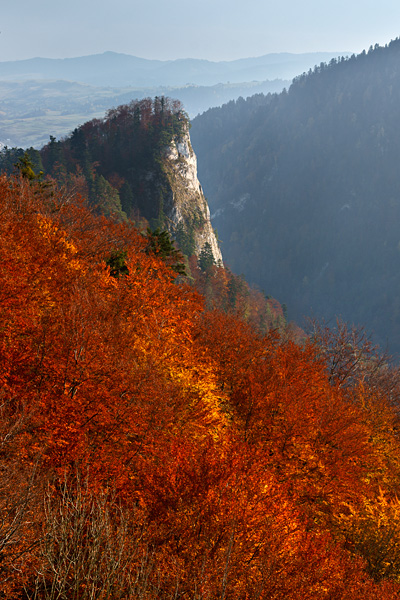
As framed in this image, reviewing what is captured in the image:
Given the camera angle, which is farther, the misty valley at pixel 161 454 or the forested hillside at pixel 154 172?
the forested hillside at pixel 154 172

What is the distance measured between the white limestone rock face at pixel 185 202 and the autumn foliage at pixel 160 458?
285ft

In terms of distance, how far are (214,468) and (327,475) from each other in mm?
10950

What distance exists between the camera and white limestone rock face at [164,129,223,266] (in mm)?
117750

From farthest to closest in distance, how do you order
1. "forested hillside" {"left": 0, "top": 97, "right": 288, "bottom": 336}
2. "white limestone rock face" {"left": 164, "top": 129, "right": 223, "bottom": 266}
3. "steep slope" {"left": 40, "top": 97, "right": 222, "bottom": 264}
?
"white limestone rock face" {"left": 164, "top": 129, "right": 223, "bottom": 266}
"steep slope" {"left": 40, "top": 97, "right": 222, "bottom": 264}
"forested hillside" {"left": 0, "top": 97, "right": 288, "bottom": 336}

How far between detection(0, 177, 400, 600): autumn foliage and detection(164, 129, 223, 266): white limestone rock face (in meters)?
86.8

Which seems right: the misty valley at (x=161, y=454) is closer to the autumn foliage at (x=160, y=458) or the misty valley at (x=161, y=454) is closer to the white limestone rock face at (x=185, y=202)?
the autumn foliage at (x=160, y=458)

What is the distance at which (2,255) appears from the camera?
760 inches

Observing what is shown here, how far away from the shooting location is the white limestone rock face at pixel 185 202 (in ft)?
386

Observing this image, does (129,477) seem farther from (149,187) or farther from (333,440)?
(149,187)

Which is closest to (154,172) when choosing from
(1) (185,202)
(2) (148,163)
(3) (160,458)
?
(2) (148,163)

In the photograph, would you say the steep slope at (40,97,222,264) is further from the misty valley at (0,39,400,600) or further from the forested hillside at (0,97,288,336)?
the misty valley at (0,39,400,600)

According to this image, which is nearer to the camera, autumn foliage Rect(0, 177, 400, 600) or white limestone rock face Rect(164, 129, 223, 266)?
autumn foliage Rect(0, 177, 400, 600)

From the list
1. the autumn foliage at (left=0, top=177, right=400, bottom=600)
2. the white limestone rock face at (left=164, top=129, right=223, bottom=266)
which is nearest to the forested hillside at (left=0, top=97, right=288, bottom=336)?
the white limestone rock face at (left=164, top=129, right=223, bottom=266)

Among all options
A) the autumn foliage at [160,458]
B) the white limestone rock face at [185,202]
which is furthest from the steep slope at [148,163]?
the autumn foliage at [160,458]
